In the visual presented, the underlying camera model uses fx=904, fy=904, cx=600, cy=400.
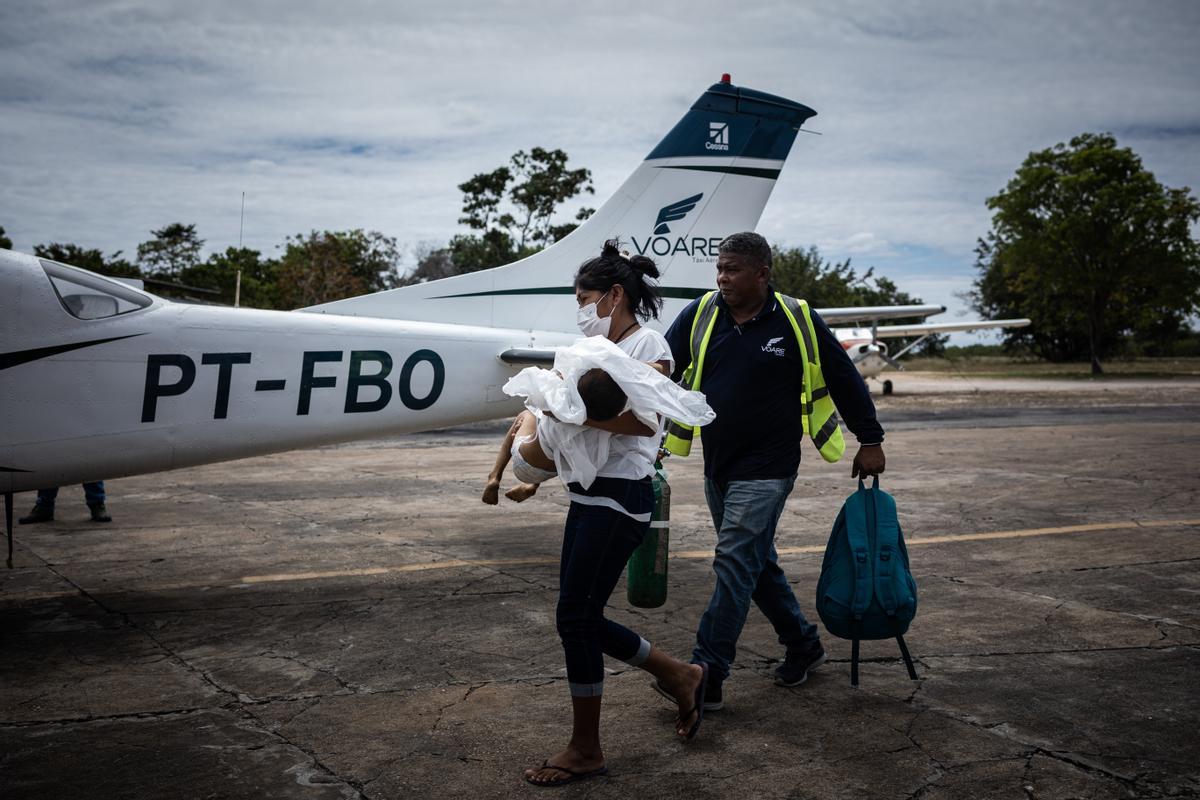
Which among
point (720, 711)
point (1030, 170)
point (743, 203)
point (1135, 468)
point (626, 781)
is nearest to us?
point (626, 781)

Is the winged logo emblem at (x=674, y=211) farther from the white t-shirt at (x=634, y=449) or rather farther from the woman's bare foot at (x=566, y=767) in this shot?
the woman's bare foot at (x=566, y=767)

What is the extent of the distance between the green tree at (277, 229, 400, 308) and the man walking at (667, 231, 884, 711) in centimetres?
3069

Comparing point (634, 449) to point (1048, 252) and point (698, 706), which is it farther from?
point (1048, 252)

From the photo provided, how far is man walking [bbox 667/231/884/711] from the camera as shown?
11.6 feet

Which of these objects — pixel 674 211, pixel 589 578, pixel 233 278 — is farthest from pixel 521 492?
pixel 233 278

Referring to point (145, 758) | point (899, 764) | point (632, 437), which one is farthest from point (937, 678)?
point (145, 758)

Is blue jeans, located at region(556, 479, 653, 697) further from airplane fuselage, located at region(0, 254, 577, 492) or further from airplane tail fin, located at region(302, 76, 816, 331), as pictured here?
airplane tail fin, located at region(302, 76, 816, 331)

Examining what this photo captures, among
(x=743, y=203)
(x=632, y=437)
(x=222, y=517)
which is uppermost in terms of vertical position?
(x=743, y=203)

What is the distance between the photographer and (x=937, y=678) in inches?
153

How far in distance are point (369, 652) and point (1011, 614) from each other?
332 cm

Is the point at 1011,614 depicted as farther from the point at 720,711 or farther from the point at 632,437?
the point at 632,437

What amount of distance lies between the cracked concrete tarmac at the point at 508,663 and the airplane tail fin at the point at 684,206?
1881 mm

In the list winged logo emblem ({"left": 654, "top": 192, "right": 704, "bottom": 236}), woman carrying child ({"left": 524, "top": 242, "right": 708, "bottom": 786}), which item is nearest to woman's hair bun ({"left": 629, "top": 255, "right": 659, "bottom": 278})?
woman carrying child ({"left": 524, "top": 242, "right": 708, "bottom": 786})

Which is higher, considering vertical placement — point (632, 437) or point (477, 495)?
→ point (632, 437)
